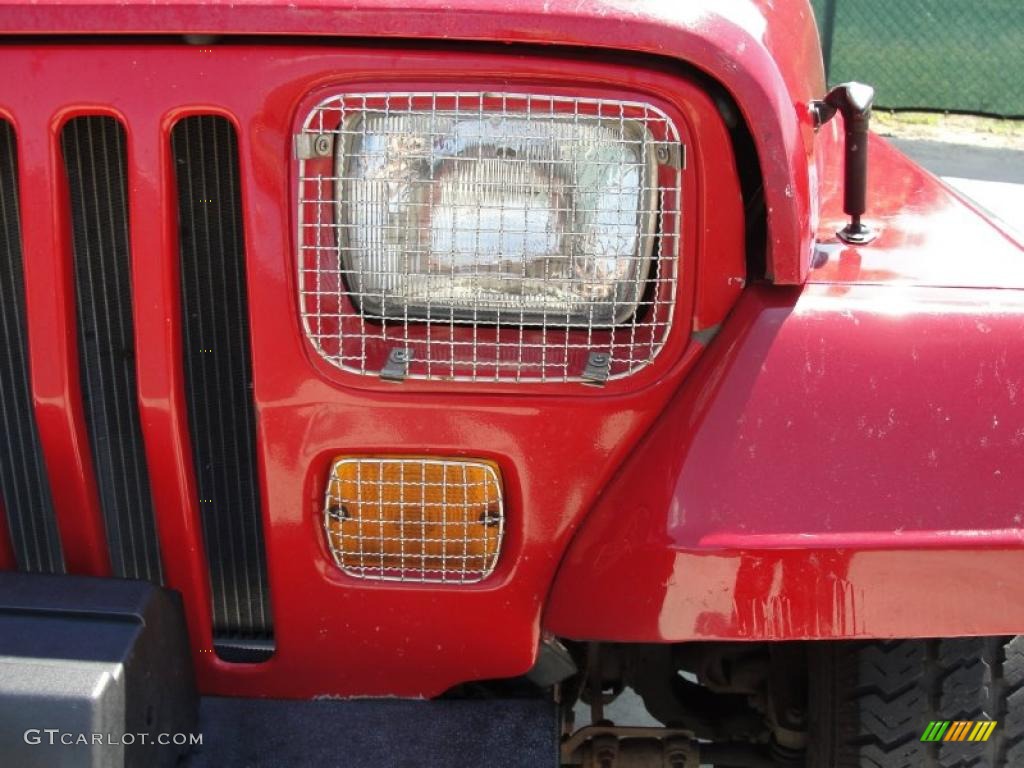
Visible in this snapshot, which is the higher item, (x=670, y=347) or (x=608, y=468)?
(x=670, y=347)

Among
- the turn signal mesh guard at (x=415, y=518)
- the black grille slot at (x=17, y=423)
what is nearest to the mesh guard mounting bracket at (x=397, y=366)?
the turn signal mesh guard at (x=415, y=518)

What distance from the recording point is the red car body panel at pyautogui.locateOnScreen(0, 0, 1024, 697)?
5.24 feet

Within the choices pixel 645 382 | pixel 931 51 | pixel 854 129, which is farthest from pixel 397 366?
pixel 931 51

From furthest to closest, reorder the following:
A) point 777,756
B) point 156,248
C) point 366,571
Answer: point 777,756 < point 366,571 < point 156,248

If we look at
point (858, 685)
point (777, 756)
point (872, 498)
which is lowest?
point (777, 756)

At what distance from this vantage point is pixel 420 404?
5.64 ft

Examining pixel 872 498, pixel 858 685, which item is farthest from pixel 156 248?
pixel 858 685

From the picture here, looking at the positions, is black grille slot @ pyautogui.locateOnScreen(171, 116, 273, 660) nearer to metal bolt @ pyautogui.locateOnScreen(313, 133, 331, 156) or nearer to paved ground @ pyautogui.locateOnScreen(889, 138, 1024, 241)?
metal bolt @ pyautogui.locateOnScreen(313, 133, 331, 156)

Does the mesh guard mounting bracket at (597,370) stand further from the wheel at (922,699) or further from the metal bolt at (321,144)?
the wheel at (922,699)

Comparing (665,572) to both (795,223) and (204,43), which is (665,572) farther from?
(204,43)

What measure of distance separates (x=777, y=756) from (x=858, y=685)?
1.03ft

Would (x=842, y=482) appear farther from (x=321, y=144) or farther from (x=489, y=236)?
(x=321, y=144)

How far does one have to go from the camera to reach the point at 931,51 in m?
9.54

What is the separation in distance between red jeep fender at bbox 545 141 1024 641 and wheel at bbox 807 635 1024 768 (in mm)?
237
